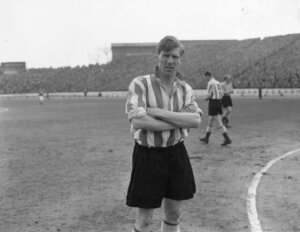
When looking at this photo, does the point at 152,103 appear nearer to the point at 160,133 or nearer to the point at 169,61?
the point at 160,133

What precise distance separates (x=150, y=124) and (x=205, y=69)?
5740 centimetres

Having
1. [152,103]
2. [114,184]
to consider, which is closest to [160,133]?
[152,103]

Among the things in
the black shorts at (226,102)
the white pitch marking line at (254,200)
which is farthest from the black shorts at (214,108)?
the black shorts at (226,102)

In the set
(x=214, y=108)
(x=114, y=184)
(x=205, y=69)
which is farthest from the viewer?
(x=205, y=69)

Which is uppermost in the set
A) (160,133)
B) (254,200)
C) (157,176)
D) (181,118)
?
(181,118)

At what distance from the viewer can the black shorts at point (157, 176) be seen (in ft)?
10.6

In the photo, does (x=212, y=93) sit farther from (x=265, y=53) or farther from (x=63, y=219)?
(x=265, y=53)

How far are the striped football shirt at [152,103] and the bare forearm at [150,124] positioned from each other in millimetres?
43

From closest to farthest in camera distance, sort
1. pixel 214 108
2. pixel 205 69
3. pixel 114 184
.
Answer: pixel 114 184, pixel 214 108, pixel 205 69

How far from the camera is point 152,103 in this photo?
10.7 ft

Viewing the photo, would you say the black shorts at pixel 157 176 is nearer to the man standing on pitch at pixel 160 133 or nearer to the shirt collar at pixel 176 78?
the man standing on pitch at pixel 160 133

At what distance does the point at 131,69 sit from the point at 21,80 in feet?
76.8

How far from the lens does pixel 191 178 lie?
3438 mm

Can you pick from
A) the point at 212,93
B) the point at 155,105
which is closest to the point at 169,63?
the point at 155,105
